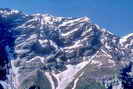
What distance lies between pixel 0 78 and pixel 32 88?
44.1 m

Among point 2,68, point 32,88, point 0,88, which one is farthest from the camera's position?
point 2,68

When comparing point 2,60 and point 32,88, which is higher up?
point 2,60

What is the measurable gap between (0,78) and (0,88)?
20.3m

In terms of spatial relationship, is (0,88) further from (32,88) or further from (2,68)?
(32,88)

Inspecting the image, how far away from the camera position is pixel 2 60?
15512 centimetres

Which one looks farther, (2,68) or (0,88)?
(2,68)

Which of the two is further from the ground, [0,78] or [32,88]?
[0,78]

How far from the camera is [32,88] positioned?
388ft

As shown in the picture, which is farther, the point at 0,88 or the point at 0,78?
the point at 0,78

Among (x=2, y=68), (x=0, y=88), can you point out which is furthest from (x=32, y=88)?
(x=2, y=68)

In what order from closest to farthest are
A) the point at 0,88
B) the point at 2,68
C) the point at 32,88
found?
the point at 32,88, the point at 0,88, the point at 2,68

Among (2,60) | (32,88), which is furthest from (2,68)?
(32,88)

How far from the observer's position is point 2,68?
492 ft

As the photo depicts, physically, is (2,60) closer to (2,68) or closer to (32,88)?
(2,68)
